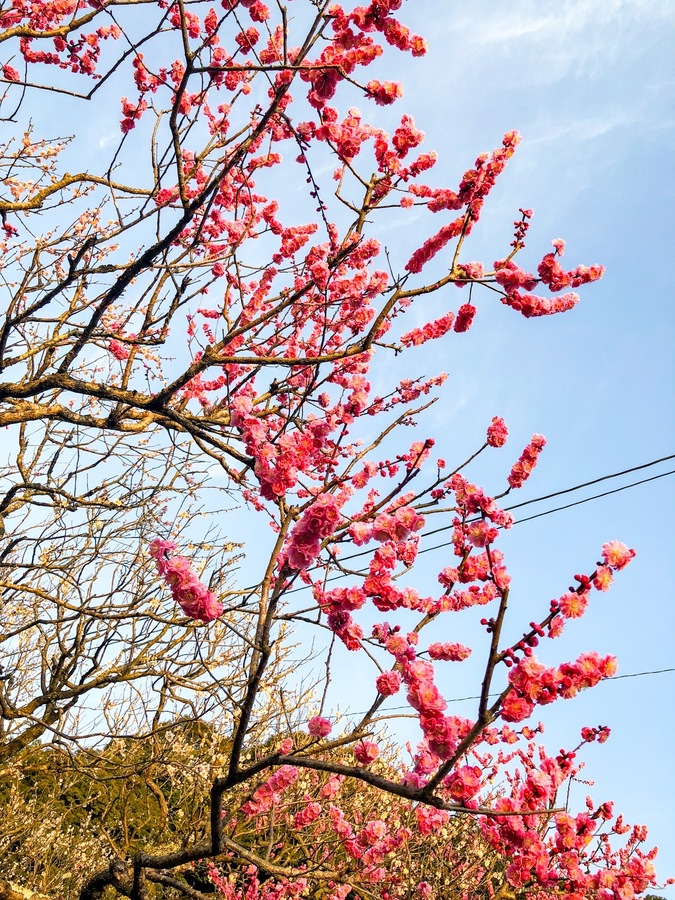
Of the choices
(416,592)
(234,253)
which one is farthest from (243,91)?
(416,592)

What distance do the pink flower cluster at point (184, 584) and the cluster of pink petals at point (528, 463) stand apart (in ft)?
5.24

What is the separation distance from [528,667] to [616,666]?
36 cm

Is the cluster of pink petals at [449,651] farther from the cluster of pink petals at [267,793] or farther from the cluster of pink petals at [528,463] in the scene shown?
the cluster of pink petals at [267,793]

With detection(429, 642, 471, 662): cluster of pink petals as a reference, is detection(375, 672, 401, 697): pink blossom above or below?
below

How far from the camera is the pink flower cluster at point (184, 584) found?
274 cm

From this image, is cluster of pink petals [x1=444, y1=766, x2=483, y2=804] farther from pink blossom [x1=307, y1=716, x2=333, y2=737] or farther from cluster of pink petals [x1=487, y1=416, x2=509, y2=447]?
cluster of pink petals [x1=487, y1=416, x2=509, y2=447]

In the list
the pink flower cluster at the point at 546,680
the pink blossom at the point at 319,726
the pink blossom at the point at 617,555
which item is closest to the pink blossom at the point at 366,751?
the pink blossom at the point at 319,726

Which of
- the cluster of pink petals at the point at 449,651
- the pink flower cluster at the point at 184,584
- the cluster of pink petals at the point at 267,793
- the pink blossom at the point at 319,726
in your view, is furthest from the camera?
the cluster of pink petals at the point at 267,793

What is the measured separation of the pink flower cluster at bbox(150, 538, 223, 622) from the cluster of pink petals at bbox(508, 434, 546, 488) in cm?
160

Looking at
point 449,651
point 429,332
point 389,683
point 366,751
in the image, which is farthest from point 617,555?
point 429,332

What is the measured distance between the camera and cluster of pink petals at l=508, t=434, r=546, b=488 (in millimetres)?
3305

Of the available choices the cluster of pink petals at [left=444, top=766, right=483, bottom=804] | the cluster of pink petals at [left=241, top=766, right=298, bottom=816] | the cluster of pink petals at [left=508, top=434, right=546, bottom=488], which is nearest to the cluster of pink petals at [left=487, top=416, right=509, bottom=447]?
the cluster of pink petals at [left=508, top=434, right=546, bottom=488]

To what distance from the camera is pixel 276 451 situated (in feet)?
11.1

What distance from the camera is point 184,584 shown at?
2.77 meters
